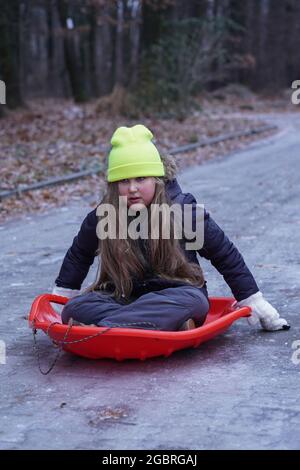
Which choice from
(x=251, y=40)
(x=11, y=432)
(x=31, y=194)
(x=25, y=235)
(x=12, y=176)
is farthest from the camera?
(x=251, y=40)

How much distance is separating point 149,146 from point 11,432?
1.66m

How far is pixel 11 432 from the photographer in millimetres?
3297

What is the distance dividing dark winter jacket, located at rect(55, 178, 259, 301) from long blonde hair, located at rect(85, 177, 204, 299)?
0.33 feet

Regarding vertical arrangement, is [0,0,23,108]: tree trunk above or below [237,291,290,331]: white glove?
below

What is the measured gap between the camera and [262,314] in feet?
14.5

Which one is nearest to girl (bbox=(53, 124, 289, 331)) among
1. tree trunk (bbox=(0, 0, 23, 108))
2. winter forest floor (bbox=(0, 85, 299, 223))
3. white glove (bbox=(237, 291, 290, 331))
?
white glove (bbox=(237, 291, 290, 331))

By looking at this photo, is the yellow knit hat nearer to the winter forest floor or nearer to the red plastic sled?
the red plastic sled

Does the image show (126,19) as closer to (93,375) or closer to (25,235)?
(25,235)

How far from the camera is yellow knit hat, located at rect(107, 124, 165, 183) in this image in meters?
4.29

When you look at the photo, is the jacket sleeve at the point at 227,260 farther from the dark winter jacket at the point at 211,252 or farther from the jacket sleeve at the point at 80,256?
the jacket sleeve at the point at 80,256

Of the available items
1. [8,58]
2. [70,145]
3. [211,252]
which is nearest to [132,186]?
[211,252]

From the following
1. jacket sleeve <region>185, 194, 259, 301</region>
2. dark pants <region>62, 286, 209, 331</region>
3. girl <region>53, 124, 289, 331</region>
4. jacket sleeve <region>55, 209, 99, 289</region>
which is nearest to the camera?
dark pants <region>62, 286, 209, 331</region>

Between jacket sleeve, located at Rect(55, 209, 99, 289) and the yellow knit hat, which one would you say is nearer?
the yellow knit hat

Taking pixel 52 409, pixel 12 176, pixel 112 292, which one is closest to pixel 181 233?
pixel 112 292
